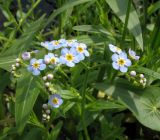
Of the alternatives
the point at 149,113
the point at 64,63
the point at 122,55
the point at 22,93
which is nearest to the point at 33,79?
the point at 22,93

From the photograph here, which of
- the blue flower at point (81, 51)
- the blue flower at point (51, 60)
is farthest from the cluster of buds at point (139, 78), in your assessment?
the blue flower at point (51, 60)

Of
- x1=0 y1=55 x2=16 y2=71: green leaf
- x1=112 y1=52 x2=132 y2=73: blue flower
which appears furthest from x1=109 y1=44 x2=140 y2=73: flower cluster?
x1=0 y1=55 x2=16 y2=71: green leaf

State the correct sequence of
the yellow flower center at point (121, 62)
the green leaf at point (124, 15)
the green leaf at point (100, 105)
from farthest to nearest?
the green leaf at point (124, 15) < the green leaf at point (100, 105) < the yellow flower center at point (121, 62)

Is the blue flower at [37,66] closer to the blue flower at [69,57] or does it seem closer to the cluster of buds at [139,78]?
the blue flower at [69,57]

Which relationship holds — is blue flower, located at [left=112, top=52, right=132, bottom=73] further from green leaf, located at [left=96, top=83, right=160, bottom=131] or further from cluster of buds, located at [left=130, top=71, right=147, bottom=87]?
green leaf, located at [left=96, top=83, right=160, bottom=131]

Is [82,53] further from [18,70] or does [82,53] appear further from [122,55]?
[18,70]

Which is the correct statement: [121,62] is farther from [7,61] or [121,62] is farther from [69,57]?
[7,61]
